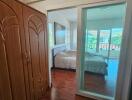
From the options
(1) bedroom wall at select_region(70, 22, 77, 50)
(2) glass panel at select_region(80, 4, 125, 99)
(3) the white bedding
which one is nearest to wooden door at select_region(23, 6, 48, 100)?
(2) glass panel at select_region(80, 4, 125, 99)

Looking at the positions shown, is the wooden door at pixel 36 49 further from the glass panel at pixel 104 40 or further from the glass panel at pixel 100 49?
the glass panel at pixel 104 40

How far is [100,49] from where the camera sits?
2.12 meters

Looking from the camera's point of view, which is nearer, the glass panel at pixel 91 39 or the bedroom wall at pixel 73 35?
the glass panel at pixel 91 39

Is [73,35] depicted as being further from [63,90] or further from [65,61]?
[63,90]

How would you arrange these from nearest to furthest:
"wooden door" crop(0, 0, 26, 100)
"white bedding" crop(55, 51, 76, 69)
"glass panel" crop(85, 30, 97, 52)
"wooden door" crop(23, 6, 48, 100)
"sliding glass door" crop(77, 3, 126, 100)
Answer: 1. "wooden door" crop(0, 0, 26, 100)
2. "wooden door" crop(23, 6, 48, 100)
3. "sliding glass door" crop(77, 3, 126, 100)
4. "glass panel" crop(85, 30, 97, 52)
5. "white bedding" crop(55, 51, 76, 69)

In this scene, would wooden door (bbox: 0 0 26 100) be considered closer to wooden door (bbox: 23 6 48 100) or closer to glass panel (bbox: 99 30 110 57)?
wooden door (bbox: 23 6 48 100)

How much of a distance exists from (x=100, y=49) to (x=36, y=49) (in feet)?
4.58

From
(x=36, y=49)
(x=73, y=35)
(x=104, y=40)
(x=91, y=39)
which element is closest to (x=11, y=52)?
(x=36, y=49)

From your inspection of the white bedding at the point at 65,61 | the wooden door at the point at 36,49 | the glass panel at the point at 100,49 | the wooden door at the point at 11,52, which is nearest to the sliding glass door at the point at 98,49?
the glass panel at the point at 100,49

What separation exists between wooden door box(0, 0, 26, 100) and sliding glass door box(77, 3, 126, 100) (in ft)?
3.90

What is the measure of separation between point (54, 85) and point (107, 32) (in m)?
1.93

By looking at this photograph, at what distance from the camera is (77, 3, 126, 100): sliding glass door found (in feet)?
6.07

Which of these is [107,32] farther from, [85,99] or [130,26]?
[85,99]

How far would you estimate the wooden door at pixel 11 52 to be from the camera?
110 cm
